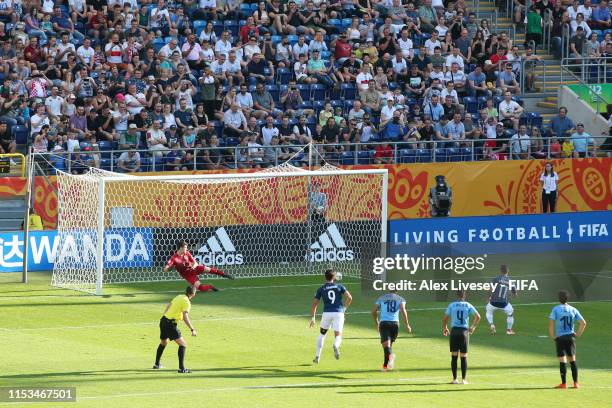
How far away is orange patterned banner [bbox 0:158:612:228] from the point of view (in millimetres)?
44312

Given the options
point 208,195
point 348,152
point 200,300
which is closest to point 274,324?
point 200,300

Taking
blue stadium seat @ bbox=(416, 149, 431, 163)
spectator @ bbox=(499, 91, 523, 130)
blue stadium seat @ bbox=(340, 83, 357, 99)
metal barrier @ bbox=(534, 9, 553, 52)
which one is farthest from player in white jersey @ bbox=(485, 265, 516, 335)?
metal barrier @ bbox=(534, 9, 553, 52)

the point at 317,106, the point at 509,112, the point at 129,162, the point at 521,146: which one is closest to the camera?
the point at 129,162

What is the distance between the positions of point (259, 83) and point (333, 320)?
61.1ft

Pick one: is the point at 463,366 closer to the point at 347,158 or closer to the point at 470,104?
the point at 347,158

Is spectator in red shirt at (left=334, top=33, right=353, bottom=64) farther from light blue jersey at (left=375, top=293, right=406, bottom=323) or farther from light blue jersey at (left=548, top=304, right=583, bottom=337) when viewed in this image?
light blue jersey at (left=548, top=304, right=583, bottom=337)

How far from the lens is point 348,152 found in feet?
143

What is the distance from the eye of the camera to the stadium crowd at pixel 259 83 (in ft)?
134

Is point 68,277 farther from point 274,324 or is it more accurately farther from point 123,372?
point 123,372

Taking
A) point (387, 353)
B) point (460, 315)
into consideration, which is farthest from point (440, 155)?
point (460, 315)

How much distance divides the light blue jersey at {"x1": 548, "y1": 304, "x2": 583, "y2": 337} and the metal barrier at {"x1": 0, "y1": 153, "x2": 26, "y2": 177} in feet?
64.6

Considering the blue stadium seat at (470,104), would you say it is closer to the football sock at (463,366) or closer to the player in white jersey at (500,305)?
the player in white jersey at (500,305)

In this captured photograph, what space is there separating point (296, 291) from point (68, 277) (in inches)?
244

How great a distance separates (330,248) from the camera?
134 feet
